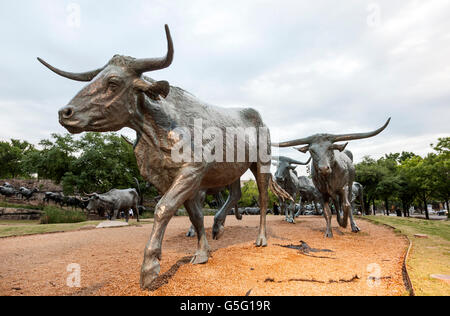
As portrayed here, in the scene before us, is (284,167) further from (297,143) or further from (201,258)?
(201,258)

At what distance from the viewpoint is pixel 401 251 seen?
15.0 feet

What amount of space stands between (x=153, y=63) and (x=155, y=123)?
0.74 meters

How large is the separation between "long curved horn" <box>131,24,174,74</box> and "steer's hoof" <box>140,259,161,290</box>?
2187mm

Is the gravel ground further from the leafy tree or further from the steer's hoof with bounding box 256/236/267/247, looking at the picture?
the leafy tree

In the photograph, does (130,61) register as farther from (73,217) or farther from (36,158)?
(36,158)

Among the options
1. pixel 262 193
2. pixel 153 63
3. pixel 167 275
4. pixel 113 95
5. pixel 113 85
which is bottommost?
pixel 167 275

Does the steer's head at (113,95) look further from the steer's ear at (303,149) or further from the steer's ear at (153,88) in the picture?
the steer's ear at (303,149)

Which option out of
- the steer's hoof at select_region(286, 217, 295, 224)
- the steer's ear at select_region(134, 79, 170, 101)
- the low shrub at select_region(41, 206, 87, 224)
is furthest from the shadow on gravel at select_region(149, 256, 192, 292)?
the low shrub at select_region(41, 206, 87, 224)

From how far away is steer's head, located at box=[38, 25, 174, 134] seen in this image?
9.31 feet

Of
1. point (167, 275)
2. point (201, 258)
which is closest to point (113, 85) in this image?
point (167, 275)

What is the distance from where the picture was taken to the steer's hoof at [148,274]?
2.63 m

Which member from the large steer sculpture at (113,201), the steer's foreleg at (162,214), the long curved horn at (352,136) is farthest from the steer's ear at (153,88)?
the large steer sculpture at (113,201)

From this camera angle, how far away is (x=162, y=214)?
2758 millimetres
